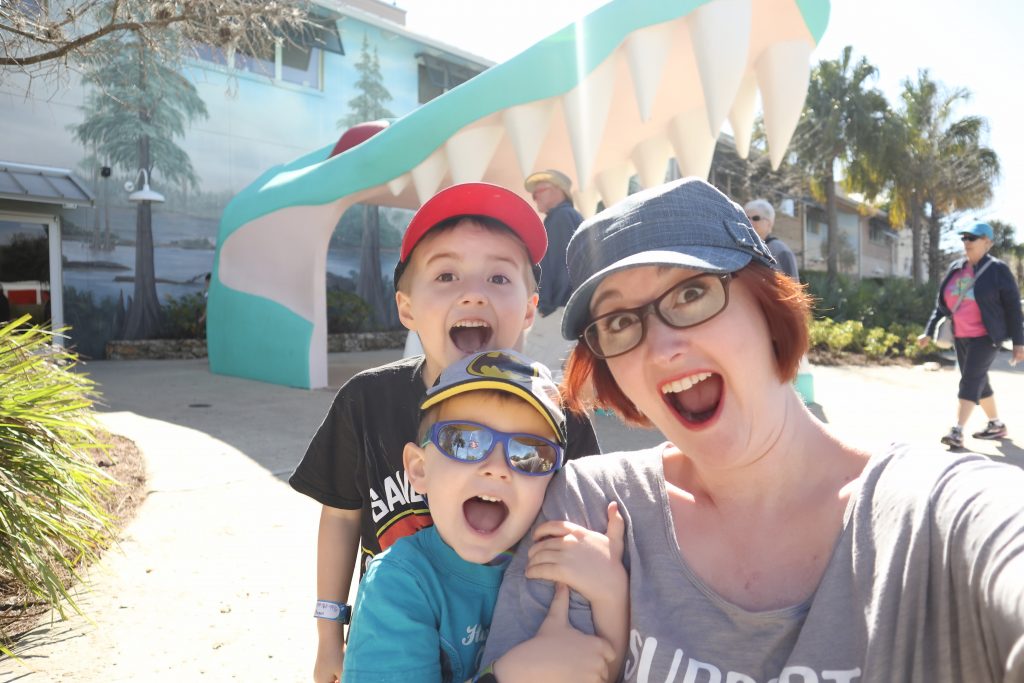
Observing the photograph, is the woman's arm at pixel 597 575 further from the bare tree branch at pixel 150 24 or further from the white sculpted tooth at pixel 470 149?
the white sculpted tooth at pixel 470 149

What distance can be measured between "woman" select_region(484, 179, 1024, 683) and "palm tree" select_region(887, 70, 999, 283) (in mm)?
25984

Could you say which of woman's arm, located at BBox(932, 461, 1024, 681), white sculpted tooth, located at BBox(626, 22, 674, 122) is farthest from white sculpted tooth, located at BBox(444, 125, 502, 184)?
woman's arm, located at BBox(932, 461, 1024, 681)

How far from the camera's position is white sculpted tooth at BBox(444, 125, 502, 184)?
5.39m

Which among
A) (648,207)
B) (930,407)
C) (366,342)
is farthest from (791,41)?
(366,342)

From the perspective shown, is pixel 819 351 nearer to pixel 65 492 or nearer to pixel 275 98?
pixel 65 492

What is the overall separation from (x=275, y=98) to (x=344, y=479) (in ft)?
51.3

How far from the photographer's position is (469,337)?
1.44m

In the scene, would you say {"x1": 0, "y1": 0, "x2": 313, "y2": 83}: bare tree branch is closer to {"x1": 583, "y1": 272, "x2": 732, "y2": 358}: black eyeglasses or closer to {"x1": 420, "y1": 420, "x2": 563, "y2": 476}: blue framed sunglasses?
{"x1": 420, "y1": 420, "x2": 563, "y2": 476}: blue framed sunglasses

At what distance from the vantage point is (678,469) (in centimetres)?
120

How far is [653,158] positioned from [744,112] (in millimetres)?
1154

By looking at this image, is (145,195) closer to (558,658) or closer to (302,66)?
(302,66)

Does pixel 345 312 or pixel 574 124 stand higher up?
pixel 574 124

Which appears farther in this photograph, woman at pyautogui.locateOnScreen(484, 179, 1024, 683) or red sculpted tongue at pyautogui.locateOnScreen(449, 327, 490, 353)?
red sculpted tongue at pyautogui.locateOnScreen(449, 327, 490, 353)

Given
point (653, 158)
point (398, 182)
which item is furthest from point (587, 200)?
point (398, 182)
